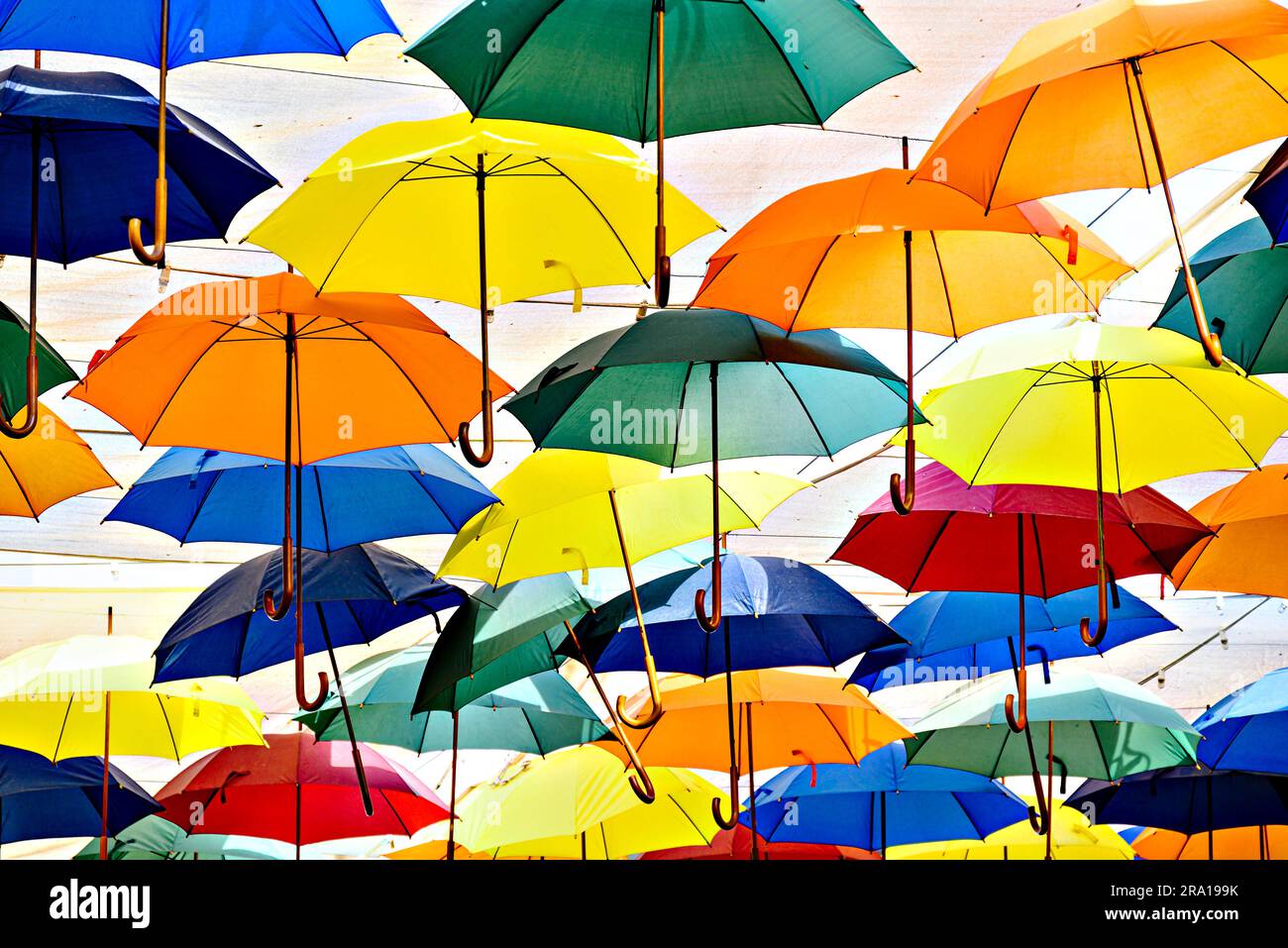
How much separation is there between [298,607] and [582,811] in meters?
1.41

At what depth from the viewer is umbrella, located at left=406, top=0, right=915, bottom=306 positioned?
3.80 meters

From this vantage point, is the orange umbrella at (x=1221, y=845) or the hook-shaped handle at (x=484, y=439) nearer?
the hook-shaped handle at (x=484, y=439)

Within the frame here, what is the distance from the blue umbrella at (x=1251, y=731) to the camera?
5535 millimetres

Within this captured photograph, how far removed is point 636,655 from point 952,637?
1.37 meters

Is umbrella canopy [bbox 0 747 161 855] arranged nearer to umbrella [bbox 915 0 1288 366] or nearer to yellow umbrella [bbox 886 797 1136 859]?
yellow umbrella [bbox 886 797 1136 859]

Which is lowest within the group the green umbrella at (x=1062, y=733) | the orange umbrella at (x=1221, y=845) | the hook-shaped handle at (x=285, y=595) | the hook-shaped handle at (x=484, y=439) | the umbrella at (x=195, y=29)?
the orange umbrella at (x=1221, y=845)

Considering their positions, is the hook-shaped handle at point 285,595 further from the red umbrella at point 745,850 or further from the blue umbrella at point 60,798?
the red umbrella at point 745,850

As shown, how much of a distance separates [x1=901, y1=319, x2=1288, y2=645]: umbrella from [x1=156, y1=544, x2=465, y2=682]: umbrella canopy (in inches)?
77.8

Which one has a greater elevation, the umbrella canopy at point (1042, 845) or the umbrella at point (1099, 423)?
the umbrella at point (1099, 423)

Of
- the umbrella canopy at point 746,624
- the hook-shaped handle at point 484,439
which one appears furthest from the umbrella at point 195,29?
the umbrella canopy at point 746,624

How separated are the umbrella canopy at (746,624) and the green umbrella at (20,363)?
1.98m

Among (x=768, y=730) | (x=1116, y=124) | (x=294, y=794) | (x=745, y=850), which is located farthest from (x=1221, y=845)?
(x=294, y=794)
